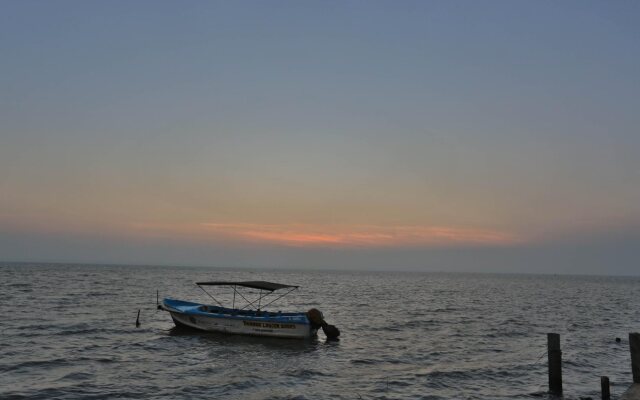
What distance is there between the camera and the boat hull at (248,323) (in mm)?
30500

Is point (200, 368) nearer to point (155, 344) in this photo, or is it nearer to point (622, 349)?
point (155, 344)

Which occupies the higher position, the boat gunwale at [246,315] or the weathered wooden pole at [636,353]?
the weathered wooden pole at [636,353]

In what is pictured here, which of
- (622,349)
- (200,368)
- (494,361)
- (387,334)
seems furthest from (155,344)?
(622,349)

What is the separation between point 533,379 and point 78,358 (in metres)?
21.1

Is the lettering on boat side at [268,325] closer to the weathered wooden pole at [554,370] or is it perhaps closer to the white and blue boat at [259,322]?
the white and blue boat at [259,322]

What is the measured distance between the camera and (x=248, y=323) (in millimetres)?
31250

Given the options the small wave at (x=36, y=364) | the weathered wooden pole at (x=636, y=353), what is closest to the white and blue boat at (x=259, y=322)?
the small wave at (x=36, y=364)

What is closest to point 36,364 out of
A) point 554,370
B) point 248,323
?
point 248,323

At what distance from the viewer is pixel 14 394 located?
56.8ft

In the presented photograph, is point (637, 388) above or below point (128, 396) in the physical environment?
above

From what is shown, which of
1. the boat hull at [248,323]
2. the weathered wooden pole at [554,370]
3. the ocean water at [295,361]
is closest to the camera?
the weathered wooden pole at [554,370]

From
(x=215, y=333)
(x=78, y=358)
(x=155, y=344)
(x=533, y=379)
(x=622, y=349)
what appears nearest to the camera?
(x=533, y=379)

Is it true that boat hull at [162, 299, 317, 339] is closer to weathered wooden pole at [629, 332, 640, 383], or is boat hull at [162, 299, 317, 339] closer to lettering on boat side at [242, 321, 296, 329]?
lettering on boat side at [242, 321, 296, 329]

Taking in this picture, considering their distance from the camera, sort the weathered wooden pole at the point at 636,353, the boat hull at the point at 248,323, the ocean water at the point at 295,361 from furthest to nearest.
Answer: the boat hull at the point at 248,323 → the ocean water at the point at 295,361 → the weathered wooden pole at the point at 636,353
